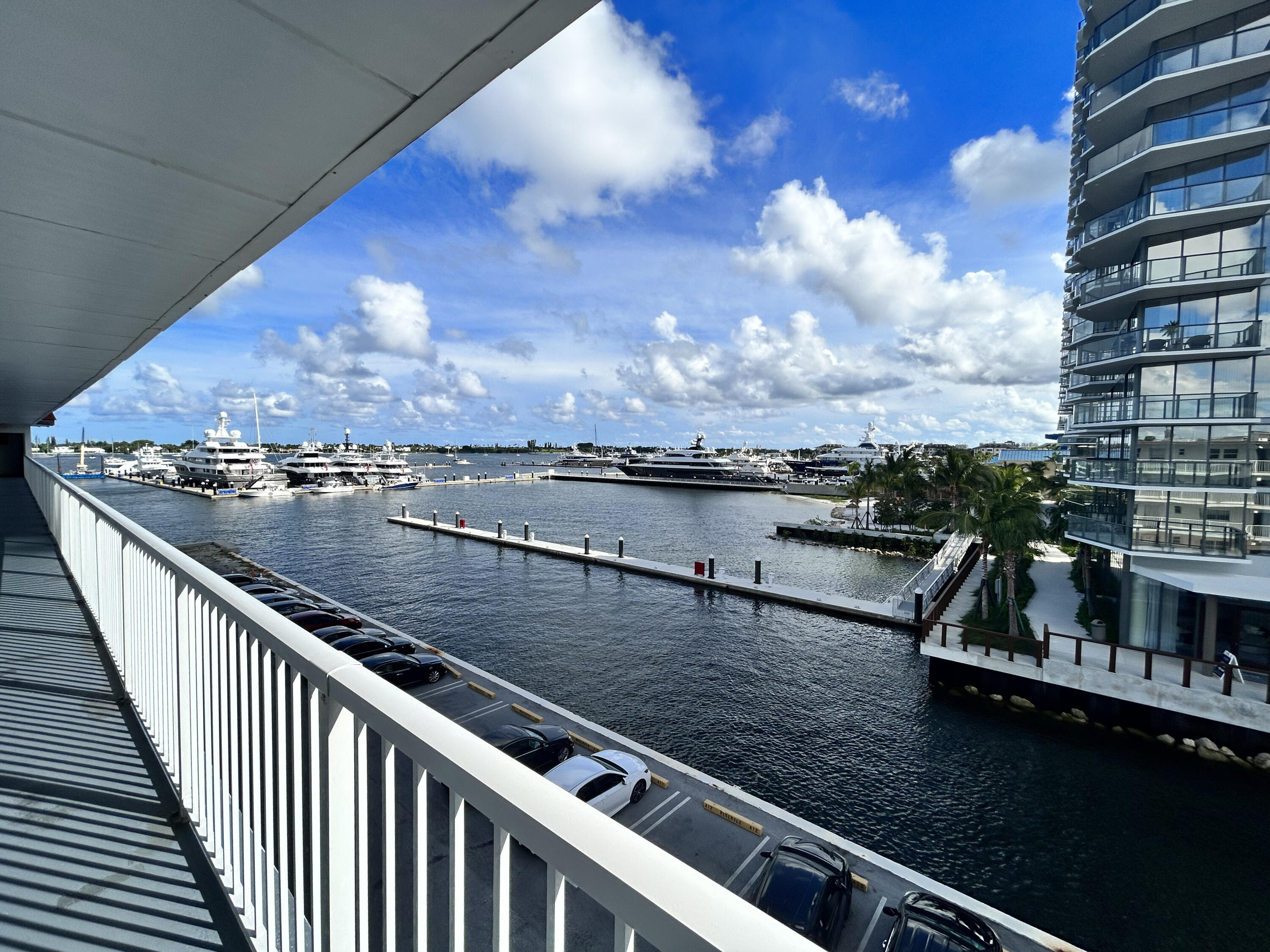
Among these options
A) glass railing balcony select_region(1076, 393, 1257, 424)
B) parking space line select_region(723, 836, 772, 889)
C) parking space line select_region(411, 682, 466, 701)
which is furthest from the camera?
glass railing balcony select_region(1076, 393, 1257, 424)

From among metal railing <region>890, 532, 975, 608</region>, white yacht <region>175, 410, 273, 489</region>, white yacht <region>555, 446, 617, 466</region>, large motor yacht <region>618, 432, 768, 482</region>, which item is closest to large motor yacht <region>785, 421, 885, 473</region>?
large motor yacht <region>618, 432, 768, 482</region>

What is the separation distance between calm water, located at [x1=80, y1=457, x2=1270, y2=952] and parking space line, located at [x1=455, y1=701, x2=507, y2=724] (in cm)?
189

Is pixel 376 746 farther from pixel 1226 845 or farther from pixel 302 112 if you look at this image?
pixel 1226 845

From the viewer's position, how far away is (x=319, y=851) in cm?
165

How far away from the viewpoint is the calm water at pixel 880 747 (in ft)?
28.6

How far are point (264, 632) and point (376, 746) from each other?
6.54 meters

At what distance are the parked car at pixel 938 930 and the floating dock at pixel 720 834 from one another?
0.41 meters

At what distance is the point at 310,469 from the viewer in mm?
77188

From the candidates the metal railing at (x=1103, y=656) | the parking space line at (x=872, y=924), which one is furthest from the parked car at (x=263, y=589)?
the metal railing at (x=1103, y=656)

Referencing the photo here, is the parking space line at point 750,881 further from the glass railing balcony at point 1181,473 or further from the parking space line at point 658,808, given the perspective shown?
the glass railing balcony at point 1181,473

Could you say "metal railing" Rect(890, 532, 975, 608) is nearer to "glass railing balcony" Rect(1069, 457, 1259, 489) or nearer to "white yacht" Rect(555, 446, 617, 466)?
"glass railing balcony" Rect(1069, 457, 1259, 489)

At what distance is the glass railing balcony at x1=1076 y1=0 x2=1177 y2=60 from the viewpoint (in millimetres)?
15008

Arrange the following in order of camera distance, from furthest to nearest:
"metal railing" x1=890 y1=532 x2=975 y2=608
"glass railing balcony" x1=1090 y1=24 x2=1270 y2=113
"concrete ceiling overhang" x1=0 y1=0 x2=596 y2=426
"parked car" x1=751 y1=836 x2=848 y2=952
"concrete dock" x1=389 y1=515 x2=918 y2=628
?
"metal railing" x1=890 y1=532 x2=975 y2=608
"concrete dock" x1=389 y1=515 x2=918 y2=628
"glass railing balcony" x1=1090 y1=24 x2=1270 y2=113
"parked car" x1=751 y1=836 x2=848 y2=952
"concrete ceiling overhang" x1=0 y1=0 x2=596 y2=426

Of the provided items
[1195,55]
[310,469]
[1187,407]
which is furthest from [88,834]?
[310,469]
